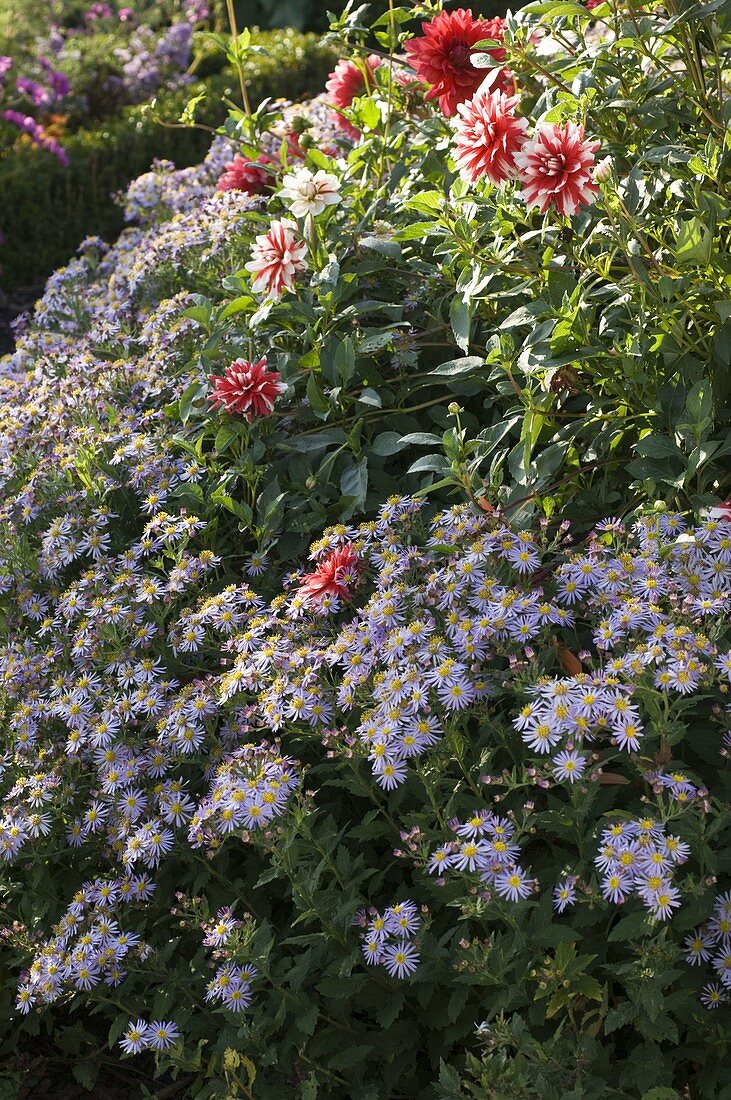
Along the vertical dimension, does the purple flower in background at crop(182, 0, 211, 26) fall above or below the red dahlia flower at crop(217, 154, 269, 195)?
below

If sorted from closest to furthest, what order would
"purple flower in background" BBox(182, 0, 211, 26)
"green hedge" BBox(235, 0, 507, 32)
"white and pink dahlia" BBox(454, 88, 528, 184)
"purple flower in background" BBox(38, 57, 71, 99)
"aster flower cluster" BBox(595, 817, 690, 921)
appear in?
"aster flower cluster" BBox(595, 817, 690, 921) → "white and pink dahlia" BBox(454, 88, 528, 184) → "purple flower in background" BBox(38, 57, 71, 99) → "purple flower in background" BBox(182, 0, 211, 26) → "green hedge" BBox(235, 0, 507, 32)

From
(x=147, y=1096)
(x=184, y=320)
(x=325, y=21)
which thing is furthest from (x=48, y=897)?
(x=325, y=21)

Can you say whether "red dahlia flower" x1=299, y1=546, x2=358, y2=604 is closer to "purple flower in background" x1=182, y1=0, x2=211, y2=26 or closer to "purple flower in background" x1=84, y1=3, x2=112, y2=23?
"purple flower in background" x1=182, y1=0, x2=211, y2=26

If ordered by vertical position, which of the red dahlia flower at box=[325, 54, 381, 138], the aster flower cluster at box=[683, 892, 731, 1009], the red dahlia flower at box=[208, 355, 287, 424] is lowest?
the aster flower cluster at box=[683, 892, 731, 1009]

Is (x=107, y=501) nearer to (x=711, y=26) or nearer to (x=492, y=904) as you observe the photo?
(x=492, y=904)

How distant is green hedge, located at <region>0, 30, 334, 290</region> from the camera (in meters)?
6.29

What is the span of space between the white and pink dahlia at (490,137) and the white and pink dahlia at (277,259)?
452 millimetres

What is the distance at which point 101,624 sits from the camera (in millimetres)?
2209

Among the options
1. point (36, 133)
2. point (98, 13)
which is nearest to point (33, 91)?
point (36, 133)

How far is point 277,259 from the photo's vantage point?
240cm

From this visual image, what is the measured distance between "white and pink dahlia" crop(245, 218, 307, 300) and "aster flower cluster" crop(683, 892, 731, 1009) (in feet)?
4.81

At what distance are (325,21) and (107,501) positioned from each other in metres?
8.27

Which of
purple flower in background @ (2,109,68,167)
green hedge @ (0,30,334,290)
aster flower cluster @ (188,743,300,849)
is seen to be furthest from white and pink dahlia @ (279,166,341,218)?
purple flower in background @ (2,109,68,167)

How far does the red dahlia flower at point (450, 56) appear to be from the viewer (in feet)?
7.89
